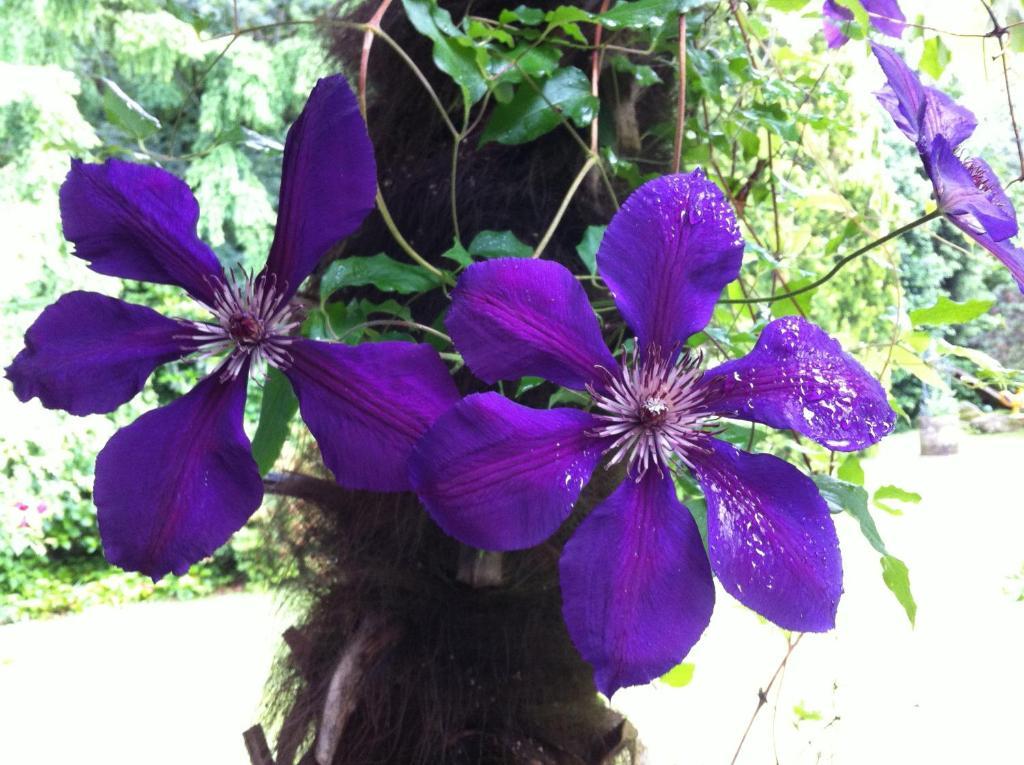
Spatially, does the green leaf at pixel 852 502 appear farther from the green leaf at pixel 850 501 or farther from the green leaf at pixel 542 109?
the green leaf at pixel 542 109

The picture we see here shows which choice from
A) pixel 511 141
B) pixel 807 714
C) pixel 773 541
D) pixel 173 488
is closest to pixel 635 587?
pixel 773 541

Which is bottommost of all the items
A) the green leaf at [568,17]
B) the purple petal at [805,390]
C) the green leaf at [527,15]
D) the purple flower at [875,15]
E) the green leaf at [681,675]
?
the green leaf at [681,675]

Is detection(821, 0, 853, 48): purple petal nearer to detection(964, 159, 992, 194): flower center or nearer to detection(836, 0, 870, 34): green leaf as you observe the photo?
detection(836, 0, 870, 34): green leaf

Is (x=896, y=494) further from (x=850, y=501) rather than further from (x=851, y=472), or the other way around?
(x=850, y=501)

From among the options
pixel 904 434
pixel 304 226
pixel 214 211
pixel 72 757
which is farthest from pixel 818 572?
pixel 214 211

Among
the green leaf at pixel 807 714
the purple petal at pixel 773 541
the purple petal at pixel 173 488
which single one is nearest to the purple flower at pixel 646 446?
the purple petal at pixel 773 541

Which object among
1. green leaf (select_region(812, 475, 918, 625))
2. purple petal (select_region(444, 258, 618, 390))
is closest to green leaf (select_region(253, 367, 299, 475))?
purple petal (select_region(444, 258, 618, 390))

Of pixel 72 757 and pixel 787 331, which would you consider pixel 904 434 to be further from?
pixel 72 757
